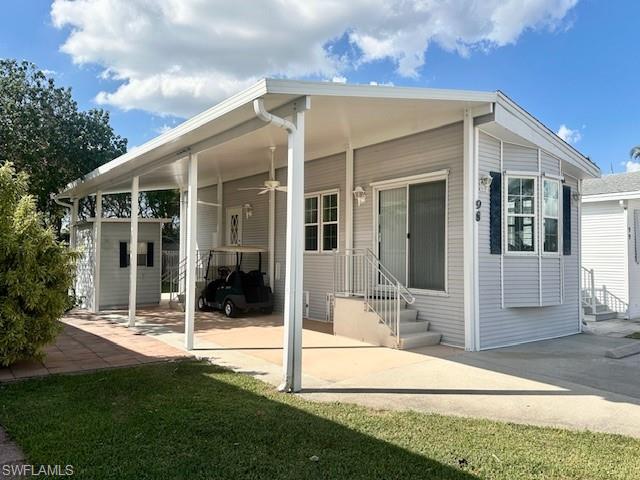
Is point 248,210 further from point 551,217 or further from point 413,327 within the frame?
point 551,217

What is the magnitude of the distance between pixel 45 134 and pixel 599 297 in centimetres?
1630

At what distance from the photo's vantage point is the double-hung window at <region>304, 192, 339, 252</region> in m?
9.52

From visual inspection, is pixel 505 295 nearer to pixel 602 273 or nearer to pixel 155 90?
pixel 602 273

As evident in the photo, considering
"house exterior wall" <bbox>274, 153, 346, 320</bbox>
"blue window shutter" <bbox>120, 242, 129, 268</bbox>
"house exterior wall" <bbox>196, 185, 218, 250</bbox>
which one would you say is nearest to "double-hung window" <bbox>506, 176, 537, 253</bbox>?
"house exterior wall" <bbox>274, 153, 346, 320</bbox>

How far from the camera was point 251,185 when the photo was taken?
11922 mm

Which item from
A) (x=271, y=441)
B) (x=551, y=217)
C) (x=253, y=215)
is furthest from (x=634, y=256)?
(x=271, y=441)

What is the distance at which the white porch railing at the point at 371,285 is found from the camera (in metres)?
7.31

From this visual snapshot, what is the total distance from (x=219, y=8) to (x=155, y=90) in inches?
396

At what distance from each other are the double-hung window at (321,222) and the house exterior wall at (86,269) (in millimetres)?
5475

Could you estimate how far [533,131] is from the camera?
25.2 feet

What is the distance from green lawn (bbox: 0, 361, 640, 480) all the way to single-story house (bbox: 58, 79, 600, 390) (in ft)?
6.53

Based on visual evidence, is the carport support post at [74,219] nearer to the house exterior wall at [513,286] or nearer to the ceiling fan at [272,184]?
the ceiling fan at [272,184]

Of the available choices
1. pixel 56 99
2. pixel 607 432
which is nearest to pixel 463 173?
pixel 607 432

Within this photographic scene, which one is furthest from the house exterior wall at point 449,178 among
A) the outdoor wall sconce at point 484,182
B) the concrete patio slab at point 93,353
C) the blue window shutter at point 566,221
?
the concrete patio slab at point 93,353
